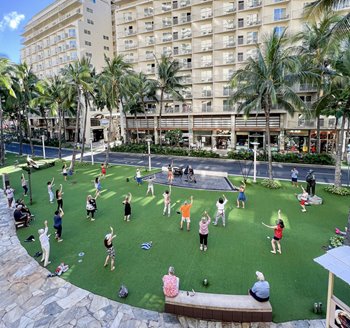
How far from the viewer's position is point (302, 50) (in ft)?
82.7

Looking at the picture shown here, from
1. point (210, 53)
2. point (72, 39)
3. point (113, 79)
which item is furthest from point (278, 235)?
point (72, 39)

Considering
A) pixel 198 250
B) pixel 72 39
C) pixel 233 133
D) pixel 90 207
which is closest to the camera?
pixel 198 250

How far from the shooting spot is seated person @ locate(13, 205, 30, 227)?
12.9 metres

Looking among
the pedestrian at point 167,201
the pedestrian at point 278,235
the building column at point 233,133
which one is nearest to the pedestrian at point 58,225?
the pedestrian at point 167,201

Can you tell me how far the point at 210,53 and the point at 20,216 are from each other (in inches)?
1424

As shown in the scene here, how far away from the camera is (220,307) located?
21.8ft

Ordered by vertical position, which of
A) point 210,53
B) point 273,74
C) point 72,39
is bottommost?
point 273,74

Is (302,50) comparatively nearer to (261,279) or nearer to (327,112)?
(327,112)

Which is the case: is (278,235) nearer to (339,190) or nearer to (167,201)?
(167,201)

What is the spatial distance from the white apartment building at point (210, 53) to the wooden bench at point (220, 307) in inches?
1133

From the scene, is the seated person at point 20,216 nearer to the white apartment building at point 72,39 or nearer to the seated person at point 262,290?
the seated person at point 262,290

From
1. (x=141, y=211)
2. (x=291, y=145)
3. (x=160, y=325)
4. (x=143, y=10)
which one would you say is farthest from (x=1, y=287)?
(x=143, y=10)

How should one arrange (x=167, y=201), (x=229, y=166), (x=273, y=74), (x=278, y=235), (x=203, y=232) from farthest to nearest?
(x=229, y=166) < (x=273, y=74) < (x=167, y=201) < (x=203, y=232) < (x=278, y=235)

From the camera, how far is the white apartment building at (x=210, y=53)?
34.2 metres
